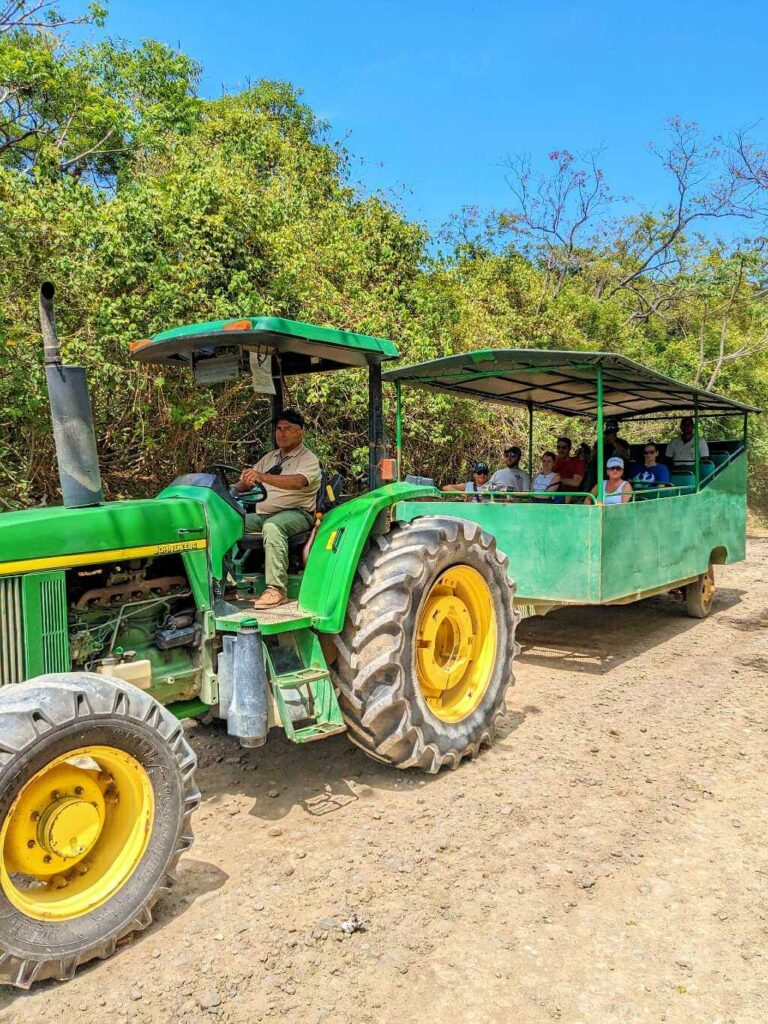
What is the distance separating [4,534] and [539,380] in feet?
18.1

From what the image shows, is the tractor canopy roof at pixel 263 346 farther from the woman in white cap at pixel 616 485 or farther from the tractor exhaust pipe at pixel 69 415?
the woman in white cap at pixel 616 485

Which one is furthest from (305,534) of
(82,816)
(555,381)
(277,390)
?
(555,381)

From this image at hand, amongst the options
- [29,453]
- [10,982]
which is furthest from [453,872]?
[29,453]

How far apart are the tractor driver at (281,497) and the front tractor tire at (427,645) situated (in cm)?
42

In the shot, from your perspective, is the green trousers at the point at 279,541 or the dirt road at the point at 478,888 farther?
the green trousers at the point at 279,541

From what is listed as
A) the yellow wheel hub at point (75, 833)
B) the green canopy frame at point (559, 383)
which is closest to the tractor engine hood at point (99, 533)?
the yellow wheel hub at point (75, 833)

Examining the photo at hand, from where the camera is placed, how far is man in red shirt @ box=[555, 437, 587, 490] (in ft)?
28.2

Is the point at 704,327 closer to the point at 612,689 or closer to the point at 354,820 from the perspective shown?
the point at 612,689

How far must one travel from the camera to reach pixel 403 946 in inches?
107

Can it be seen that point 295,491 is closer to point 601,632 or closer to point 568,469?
point 601,632

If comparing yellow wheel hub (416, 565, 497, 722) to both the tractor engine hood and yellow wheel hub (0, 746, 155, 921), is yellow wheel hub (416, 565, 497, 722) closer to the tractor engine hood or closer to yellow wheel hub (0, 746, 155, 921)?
the tractor engine hood

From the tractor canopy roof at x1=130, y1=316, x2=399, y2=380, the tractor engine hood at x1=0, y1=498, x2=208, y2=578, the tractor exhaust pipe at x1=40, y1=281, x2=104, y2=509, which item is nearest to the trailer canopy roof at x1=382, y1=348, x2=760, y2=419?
the tractor canopy roof at x1=130, y1=316, x2=399, y2=380

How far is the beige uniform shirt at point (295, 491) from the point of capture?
429 cm

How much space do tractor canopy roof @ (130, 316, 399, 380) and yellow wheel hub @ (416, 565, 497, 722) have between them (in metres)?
1.37
